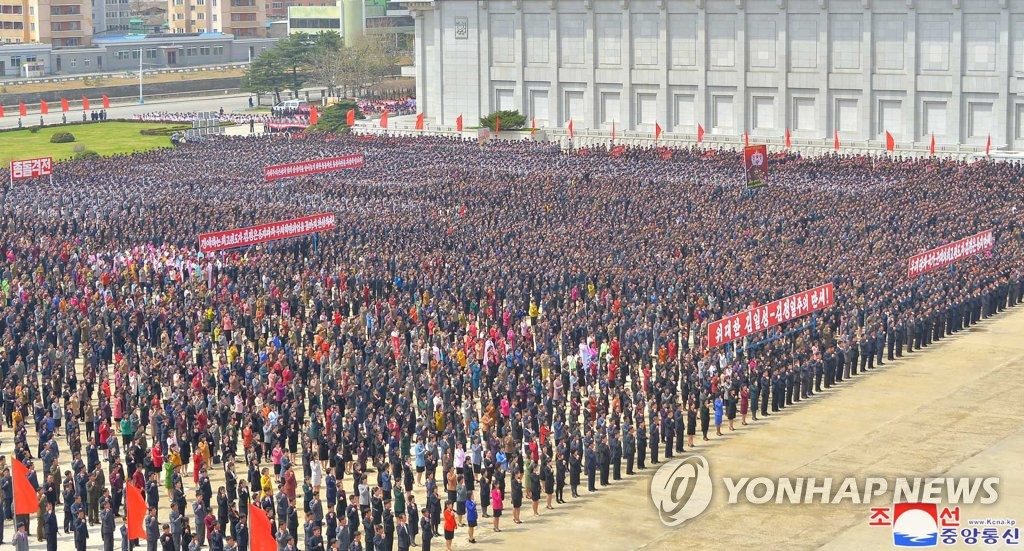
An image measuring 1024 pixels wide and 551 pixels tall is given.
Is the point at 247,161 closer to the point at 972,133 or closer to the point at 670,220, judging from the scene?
the point at 670,220

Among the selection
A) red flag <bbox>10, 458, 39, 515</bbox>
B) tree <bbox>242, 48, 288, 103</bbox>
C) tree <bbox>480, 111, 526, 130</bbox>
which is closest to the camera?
red flag <bbox>10, 458, 39, 515</bbox>

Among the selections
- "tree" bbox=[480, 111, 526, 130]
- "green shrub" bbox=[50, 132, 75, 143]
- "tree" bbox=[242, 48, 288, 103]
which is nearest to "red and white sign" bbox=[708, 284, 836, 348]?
"tree" bbox=[480, 111, 526, 130]

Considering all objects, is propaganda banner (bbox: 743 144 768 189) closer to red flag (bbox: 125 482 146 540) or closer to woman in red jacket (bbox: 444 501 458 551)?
woman in red jacket (bbox: 444 501 458 551)

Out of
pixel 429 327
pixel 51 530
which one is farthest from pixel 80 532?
pixel 429 327

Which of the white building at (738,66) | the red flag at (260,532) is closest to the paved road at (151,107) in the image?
the white building at (738,66)
